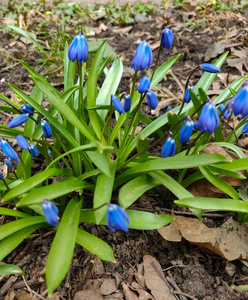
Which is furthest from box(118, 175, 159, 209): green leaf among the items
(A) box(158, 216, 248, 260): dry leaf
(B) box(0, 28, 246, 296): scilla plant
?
(A) box(158, 216, 248, 260): dry leaf

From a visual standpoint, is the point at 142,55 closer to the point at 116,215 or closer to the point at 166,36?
the point at 166,36

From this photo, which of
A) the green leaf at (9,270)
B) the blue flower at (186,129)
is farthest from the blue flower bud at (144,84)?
the green leaf at (9,270)

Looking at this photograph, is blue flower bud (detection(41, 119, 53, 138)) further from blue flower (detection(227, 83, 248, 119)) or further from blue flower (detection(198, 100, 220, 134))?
blue flower (detection(227, 83, 248, 119))

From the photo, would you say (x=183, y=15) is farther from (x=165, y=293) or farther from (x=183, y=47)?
(x=165, y=293)

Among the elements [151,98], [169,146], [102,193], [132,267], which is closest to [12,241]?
[102,193]

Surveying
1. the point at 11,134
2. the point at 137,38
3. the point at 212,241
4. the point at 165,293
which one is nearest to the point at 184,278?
the point at 165,293

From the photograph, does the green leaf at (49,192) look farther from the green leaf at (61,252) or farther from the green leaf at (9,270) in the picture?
the green leaf at (9,270)
